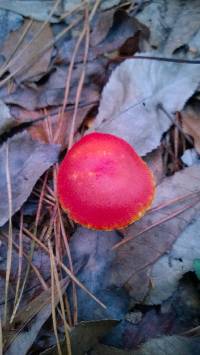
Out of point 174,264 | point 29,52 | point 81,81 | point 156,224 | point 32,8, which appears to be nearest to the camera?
point 174,264

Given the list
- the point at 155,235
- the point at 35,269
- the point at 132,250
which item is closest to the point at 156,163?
the point at 155,235

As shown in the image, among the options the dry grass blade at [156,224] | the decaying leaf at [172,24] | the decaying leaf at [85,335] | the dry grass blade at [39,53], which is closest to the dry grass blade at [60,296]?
the decaying leaf at [85,335]

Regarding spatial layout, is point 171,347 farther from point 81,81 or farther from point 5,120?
point 81,81

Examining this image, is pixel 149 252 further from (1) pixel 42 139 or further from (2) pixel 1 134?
(2) pixel 1 134

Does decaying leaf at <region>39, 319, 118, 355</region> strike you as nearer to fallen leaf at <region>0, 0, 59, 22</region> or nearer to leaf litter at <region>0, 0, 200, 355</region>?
leaf litter at <region>0, 0, 200, 355</region>

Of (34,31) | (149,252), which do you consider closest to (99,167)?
(149,252)

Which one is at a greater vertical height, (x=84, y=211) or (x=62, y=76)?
(x=62, y=76)

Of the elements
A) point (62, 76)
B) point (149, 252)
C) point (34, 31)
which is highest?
point (34, 31)

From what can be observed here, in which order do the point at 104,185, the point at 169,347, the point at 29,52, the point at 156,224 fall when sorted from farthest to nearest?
the point at 29,52 → the point at 156,224 → the point at 104,185 → the point at 169,347
